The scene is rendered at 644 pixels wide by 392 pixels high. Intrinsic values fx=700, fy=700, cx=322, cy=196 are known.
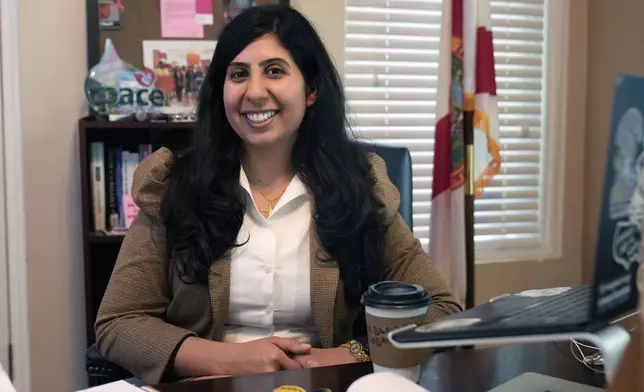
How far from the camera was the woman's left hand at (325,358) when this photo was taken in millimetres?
1272

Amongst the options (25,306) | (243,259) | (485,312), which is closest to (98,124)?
(25,306)

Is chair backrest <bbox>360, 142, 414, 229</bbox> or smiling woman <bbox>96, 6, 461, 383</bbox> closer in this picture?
smiling woman <bbox>96, 6, 461, 383</bbox>

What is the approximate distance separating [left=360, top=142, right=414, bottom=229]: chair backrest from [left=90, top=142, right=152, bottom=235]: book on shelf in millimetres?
835

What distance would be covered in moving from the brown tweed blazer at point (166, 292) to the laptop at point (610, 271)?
611mm

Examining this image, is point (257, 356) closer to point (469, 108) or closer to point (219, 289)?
point (219, 289)

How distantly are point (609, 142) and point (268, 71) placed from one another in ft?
3.17

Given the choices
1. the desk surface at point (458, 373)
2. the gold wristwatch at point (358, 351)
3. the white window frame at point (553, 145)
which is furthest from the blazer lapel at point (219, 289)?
the white window frame at point (553, 145)

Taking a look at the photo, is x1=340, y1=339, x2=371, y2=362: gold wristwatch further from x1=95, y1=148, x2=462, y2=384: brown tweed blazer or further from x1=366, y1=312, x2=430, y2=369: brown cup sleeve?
x1=366, y1=312, x2=430, y2=369: brown cup sleeve

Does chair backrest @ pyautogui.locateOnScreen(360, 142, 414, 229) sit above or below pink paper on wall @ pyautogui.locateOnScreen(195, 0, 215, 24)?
below

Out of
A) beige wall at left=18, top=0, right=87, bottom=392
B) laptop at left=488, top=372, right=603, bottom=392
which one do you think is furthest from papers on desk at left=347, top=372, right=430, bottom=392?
beige wall at left=18, top=0, right=87, bottom=392

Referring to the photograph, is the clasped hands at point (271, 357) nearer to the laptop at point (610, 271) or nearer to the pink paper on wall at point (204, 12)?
the laptop at point (610, 271)

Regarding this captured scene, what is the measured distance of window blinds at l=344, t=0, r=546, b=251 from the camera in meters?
2.59

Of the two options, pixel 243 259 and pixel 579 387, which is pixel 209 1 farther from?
pixel 579 387

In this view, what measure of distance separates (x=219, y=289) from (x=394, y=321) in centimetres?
57
